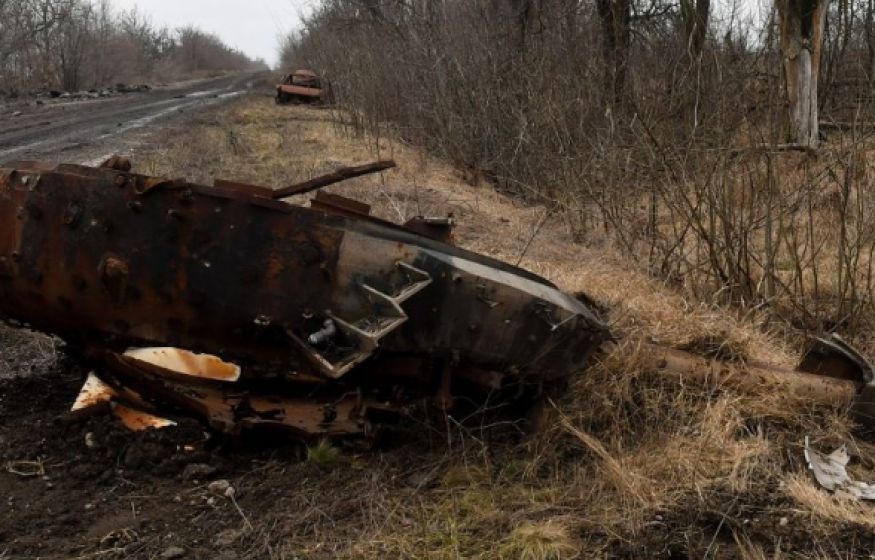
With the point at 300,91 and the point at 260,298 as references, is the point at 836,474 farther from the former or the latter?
the point at 300,91

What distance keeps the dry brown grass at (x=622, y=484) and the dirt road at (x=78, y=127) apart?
8899 millimetres

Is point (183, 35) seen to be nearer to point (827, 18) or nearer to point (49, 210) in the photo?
point (827, 18)

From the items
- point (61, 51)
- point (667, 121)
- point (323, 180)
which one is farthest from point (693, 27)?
point (61, 51)

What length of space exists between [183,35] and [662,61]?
8841cm

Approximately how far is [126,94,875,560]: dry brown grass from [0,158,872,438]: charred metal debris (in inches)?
12.6

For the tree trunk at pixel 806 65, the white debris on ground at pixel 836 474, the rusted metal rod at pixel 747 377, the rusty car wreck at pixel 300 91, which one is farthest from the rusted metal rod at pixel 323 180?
the rusty car wreck at pixel 300 91

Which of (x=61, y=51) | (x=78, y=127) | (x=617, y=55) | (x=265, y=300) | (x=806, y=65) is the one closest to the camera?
(x=265, y=300)

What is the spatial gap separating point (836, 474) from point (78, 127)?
1602 centimetres

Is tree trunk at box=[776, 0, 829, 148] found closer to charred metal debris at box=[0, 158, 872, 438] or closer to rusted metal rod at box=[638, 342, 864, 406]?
rusted metal rod at box=[638, 342, 864, 406]

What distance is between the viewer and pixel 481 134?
11.5m

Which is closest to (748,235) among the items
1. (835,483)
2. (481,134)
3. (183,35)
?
(835,483)

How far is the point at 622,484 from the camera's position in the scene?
121 inches

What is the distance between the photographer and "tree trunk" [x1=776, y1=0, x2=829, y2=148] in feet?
33.6

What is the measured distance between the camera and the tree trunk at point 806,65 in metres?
10.2
